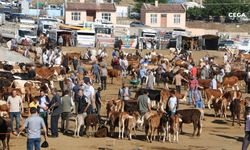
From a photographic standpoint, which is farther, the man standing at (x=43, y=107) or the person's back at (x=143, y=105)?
the person's back at (x=143, y=105)

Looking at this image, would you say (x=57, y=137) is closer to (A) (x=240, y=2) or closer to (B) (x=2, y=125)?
A: (B) (x=2, y=125)

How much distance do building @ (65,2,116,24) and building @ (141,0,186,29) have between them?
623cm

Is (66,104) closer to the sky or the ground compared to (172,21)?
closer to the ground

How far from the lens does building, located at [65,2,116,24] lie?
82812 mm

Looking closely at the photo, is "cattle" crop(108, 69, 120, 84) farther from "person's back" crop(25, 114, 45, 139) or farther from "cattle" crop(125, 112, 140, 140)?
"person's back" crop(25, 114, 45, 139)

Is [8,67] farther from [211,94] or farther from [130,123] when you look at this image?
[130,123]

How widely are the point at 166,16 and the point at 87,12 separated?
34.7 ft

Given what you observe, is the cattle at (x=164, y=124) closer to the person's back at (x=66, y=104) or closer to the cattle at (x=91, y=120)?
the cattle at (x=91, y=120)

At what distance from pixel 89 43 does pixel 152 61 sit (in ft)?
42.3

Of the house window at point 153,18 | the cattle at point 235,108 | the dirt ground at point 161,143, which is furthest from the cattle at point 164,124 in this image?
the house window at point 153,18

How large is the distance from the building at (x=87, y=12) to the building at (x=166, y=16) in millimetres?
6234

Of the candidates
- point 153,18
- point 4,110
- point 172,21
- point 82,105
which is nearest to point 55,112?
point 82,105

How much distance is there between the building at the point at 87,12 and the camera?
272 feet

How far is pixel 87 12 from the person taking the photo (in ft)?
275
